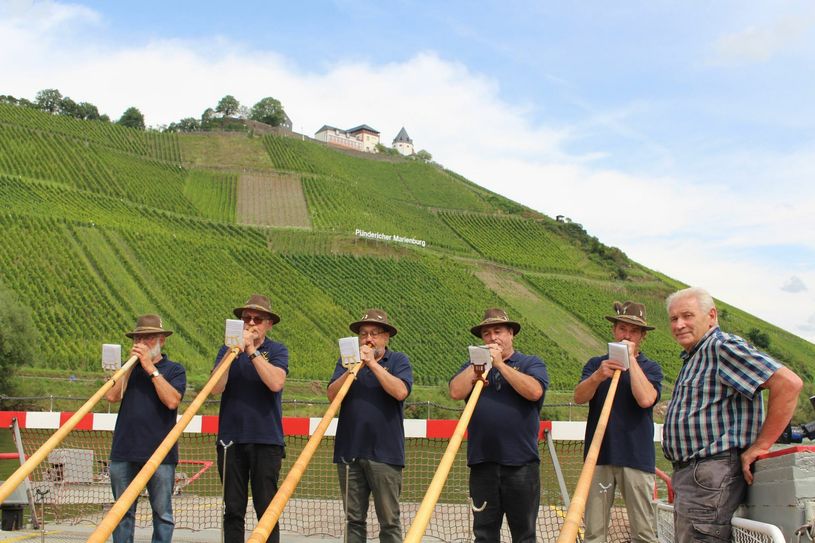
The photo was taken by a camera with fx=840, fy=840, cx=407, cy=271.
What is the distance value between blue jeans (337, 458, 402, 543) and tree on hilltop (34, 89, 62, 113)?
10227cm

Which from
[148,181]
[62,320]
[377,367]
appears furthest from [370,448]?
[148,181]

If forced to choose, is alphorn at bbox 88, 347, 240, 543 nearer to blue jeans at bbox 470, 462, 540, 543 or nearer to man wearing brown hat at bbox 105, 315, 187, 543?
man wearing brown hat at bbox 105, 315, 187, 543

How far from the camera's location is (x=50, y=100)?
98.6 metres

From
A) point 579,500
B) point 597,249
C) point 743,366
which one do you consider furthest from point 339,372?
point 597,249

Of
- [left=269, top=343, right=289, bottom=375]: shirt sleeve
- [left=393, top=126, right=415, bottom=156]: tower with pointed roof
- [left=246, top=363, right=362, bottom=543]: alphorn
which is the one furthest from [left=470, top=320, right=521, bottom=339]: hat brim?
[left=393, top=126, right=415, bottom=156]: tower with pointed roof

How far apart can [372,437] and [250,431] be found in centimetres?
80

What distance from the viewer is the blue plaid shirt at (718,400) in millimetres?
3689

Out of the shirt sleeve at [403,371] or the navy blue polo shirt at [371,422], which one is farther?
the shirt sleeve at [403,371]

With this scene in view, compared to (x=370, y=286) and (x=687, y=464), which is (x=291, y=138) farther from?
(x=687, y=464)

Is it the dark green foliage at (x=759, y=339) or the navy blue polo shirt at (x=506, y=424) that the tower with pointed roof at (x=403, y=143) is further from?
the navy blue polo shirt at (x=506, y=424)

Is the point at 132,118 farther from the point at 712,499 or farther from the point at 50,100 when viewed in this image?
the point at 712,499

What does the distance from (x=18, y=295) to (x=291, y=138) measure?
62.0 m

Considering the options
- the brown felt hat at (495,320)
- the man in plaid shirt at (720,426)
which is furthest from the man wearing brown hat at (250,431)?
the man in plaid shirt at (720,426)

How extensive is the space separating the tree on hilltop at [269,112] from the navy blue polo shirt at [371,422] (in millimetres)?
107263
